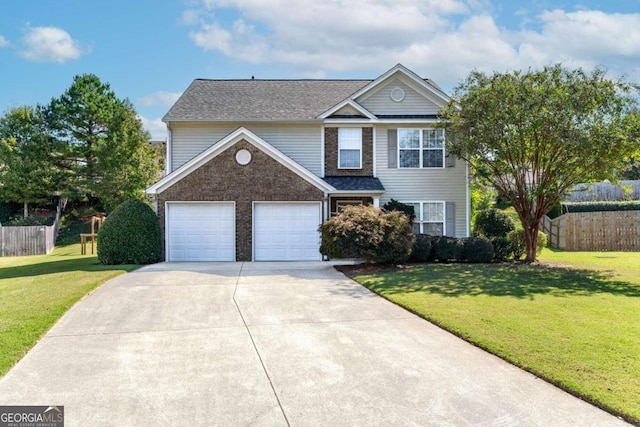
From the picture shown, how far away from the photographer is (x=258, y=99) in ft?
66.9

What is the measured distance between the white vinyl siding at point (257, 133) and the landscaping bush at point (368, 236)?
17.8 ft

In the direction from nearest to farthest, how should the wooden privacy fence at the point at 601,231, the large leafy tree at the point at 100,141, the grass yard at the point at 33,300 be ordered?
the grass yard at the point at 33,300 → the wooden privacy fence at the point at 601,231 → the large leafy tree at the point at 100,141

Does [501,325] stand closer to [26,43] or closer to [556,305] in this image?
[556,305]

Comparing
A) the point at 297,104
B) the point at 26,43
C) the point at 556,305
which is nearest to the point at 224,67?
the point at 297,104

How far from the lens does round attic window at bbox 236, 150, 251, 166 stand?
54.9ft

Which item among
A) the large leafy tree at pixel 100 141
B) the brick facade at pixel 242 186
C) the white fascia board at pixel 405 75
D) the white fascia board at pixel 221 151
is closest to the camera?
the white fascia board at pixel 221 151

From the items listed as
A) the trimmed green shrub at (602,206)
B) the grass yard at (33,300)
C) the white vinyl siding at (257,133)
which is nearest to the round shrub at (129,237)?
the grass yard at (33,300)

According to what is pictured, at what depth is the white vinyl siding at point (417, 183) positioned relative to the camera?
61.6 ft

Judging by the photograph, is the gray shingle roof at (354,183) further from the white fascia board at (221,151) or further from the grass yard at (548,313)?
the grass yard at (548,313)

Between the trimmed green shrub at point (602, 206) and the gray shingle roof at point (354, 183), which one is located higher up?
the gray shingle roof at point (354, 183)

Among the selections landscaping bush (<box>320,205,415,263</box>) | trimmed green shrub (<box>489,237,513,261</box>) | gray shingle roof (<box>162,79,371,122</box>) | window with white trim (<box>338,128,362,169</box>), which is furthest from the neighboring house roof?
trimmed green shrub (<box>489,237,513,261</box>)

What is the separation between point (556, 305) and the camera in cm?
859

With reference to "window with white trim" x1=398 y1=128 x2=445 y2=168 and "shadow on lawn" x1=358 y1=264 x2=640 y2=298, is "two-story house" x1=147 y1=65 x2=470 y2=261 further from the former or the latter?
"shadow on lawn" x1=358 y1=264 x2=640 y2=298

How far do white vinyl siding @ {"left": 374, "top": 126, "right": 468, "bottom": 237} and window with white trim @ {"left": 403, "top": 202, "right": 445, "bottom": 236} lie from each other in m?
0.25
